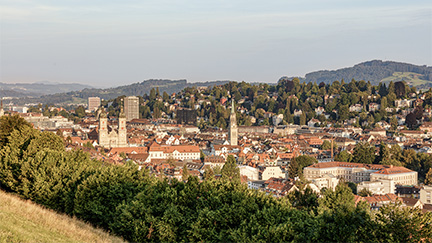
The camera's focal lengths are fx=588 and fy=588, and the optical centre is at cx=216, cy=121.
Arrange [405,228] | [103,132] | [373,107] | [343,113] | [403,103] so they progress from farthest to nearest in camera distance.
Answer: [403,103] → [373,107] → [343,113] → [103,132] → [405,228]

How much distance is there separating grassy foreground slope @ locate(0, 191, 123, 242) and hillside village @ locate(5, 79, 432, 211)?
9.17 metres

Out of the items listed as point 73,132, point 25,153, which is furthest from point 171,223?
point 73,132

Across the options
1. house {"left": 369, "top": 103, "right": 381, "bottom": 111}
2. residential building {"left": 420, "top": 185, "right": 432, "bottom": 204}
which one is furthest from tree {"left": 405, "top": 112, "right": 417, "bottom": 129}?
residential building {"left": 420, "top": 185, "right": 432, "bottom": 204}

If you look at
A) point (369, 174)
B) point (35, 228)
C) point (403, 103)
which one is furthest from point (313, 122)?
point (35, 228)

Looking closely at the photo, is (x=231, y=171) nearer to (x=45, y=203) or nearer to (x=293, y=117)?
(x=45, y=203)

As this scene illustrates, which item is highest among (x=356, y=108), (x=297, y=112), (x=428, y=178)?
(x=356, y=108)

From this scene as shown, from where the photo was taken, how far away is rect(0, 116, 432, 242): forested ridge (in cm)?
997

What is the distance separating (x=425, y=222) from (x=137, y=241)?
536 cm

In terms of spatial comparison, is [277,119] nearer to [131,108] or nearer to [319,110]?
[319,110]

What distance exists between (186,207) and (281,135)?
6075 centimetres

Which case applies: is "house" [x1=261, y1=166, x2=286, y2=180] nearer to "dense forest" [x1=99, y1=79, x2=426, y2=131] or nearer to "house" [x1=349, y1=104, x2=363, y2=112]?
"dense forest" [x1=99, y1=79, x2=426, y2=131]

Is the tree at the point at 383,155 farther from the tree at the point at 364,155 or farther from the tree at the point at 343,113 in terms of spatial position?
the tree at the point at 343,113

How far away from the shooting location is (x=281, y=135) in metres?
72.0

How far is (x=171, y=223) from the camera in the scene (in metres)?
11.3
